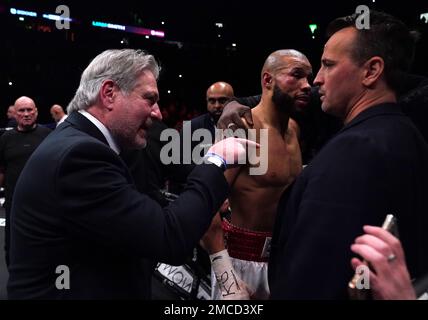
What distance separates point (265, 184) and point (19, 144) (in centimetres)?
265

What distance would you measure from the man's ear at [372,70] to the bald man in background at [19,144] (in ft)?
10.6

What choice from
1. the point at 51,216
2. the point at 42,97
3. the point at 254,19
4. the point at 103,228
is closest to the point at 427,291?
the point at 103,228

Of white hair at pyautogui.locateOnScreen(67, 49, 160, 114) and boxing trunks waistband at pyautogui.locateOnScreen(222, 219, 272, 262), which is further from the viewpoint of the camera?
boxing trunks waistband at pyautogui.locateOnScreen(222, 219, 272, 262)

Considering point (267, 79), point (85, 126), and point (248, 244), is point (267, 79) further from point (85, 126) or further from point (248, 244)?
point (85, 126)

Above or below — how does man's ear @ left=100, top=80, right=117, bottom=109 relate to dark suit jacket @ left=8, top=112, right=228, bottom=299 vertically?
above

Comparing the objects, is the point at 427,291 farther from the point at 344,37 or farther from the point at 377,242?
the point at 344,37

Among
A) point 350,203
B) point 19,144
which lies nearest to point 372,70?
point 350,203

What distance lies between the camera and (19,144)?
383cm

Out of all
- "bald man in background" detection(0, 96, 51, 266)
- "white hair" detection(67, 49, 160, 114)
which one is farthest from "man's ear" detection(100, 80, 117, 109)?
"bald man in background" detection(0, 96, 51, 266)

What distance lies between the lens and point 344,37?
1.18 m

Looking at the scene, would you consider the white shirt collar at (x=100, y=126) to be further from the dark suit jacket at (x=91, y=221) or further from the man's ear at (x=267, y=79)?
the man's ear at (x=267, y=79)

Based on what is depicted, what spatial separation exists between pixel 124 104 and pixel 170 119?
8131mm

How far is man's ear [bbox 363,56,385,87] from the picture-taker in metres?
1.14

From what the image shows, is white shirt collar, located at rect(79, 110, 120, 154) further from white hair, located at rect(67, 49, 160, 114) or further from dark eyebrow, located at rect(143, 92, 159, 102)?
dark eyebrow, located at rect(143, 92, 159, 102)
